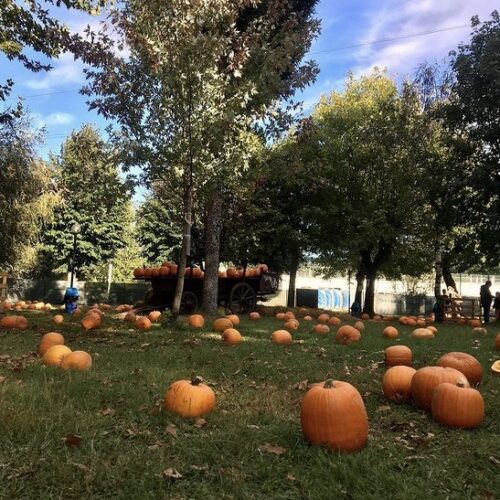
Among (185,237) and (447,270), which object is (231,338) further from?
(447,270)

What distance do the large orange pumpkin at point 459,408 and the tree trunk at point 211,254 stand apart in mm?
8921

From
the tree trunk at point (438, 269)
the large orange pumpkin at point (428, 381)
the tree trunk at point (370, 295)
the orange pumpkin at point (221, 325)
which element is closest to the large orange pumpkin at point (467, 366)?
the large orange pumpkin at point (428, 381)

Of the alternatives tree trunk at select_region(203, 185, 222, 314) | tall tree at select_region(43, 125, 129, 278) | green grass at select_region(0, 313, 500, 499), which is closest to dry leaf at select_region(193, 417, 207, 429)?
green grass at select_region(0, 313, 500, 499)

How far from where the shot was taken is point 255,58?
9.73m

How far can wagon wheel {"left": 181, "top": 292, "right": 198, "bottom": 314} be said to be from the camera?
13492mm

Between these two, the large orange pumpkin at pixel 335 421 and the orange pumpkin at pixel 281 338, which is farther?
the orange pumpkin at pixel 281 338

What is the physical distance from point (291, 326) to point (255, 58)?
520cm

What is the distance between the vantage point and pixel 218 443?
325cm

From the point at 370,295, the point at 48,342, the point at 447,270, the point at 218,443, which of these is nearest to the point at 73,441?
the point at 218,443

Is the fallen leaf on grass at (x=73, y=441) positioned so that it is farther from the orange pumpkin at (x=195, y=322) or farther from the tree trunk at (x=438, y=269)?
the tree trunk at (x=438, y=269)

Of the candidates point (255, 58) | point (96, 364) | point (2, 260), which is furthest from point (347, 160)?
point (96, 364)

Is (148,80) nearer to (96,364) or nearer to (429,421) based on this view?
(96,364)

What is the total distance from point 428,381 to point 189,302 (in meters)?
9.94

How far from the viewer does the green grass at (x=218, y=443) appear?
8.71ft
